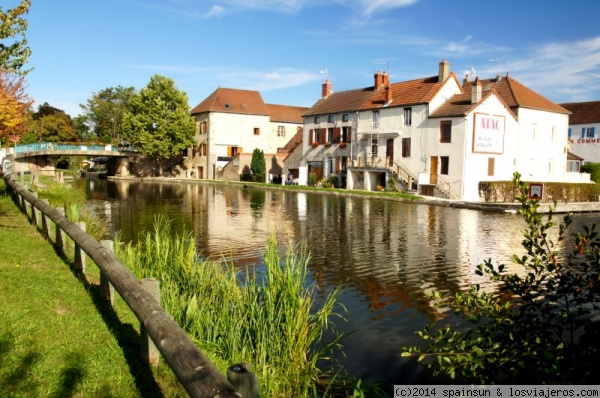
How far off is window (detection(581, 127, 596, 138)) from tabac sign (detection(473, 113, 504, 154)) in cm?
2301

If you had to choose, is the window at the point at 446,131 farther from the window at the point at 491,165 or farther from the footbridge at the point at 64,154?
the footbridge at the point at 64,154

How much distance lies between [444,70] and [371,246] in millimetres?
29321

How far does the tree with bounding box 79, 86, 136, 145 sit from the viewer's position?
90.5 m

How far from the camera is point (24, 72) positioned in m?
11.5

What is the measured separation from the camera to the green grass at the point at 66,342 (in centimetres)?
472

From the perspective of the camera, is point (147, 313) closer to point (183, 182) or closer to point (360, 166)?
point (360, 166)

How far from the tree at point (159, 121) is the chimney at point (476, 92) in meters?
37.2

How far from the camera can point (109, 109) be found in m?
90.8

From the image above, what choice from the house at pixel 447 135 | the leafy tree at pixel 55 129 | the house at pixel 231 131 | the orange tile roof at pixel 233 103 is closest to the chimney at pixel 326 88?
the house at pixel 447 135

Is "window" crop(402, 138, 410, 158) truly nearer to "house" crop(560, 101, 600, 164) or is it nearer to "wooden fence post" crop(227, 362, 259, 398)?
"house" crop(560, 101, 600, 164)

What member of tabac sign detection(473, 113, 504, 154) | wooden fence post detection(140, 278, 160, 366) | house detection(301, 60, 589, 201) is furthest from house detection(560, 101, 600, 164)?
wooden fence post detection(140, 278, 160, 366)

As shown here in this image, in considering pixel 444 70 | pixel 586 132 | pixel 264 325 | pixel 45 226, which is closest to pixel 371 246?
pixel 45 226

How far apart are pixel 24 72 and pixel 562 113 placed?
44.5 m

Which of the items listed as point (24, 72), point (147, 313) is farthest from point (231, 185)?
point (147, 313)
